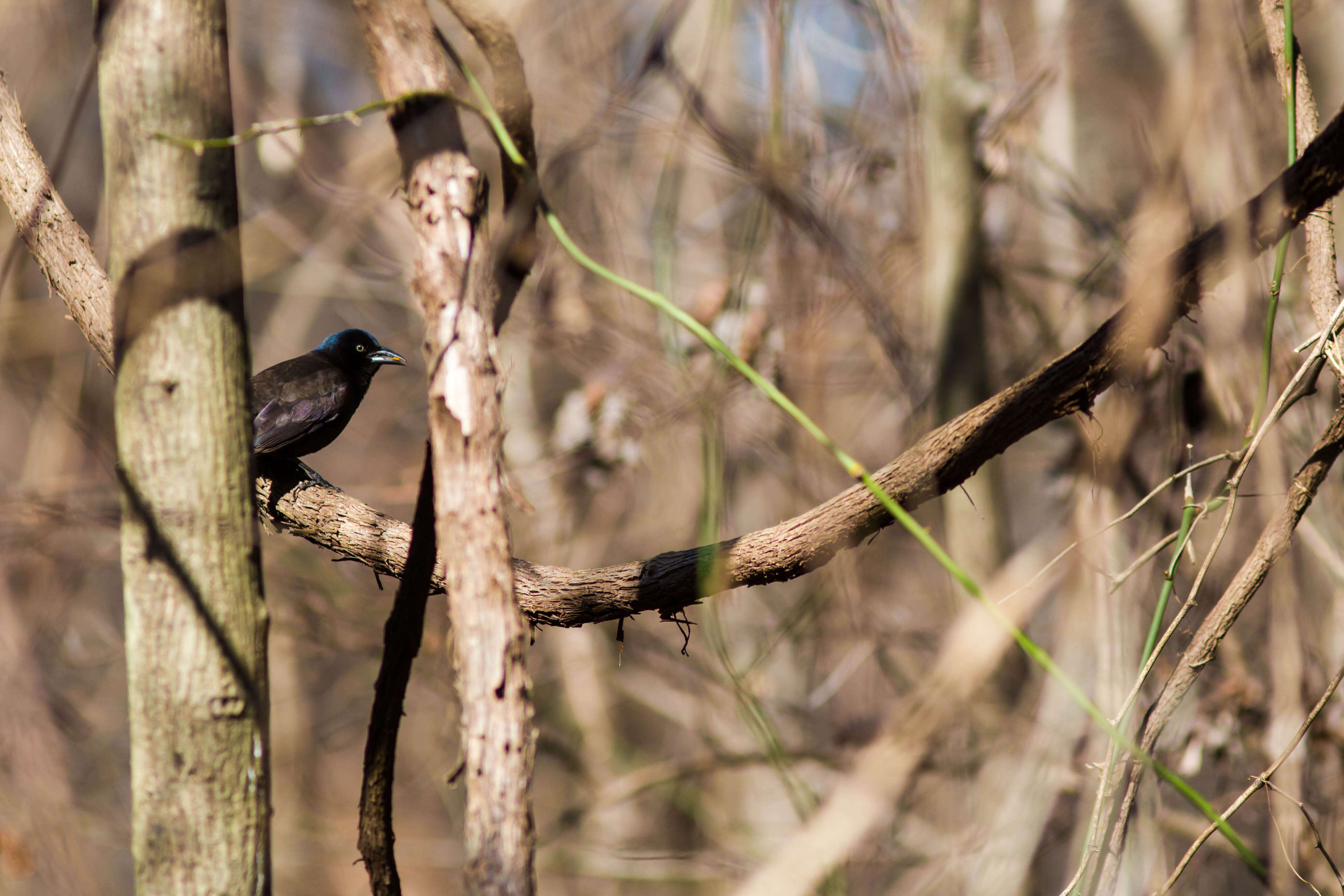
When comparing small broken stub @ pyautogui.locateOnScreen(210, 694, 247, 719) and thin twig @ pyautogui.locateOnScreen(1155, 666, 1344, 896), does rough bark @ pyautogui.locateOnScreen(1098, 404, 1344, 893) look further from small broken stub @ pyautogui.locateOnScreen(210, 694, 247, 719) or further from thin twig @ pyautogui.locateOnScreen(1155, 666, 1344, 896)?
small broken stub @ pyautogui.locateOnScreen(210, 694, 247, 719)

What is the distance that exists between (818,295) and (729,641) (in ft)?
11.8

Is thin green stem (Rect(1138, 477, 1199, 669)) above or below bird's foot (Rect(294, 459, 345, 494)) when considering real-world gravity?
below

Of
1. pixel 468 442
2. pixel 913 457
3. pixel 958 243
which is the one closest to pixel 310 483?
pixel 913 457

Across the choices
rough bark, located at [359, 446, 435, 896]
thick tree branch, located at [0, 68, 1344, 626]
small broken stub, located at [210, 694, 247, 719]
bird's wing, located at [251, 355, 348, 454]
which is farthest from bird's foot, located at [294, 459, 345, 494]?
small broken stub, located at [210, 694, 247, 719]

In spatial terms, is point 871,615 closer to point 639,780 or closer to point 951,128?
point 639,780

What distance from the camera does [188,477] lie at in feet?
4.37

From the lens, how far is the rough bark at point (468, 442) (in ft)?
3.88

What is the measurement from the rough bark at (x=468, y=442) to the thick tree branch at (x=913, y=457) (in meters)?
0.50

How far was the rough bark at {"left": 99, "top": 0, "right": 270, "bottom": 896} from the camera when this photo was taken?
4.28 ft

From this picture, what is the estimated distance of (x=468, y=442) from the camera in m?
1.21

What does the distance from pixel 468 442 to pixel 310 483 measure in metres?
2.55

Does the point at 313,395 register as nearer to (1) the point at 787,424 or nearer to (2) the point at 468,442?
(1) the point at 787,424

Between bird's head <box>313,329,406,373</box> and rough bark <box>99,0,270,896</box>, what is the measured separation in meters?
3.87

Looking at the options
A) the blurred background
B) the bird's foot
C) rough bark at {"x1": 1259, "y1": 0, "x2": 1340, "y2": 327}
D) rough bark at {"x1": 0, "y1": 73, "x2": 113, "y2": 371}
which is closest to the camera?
rough bark at {"x1": 1259, "y1": 0, "x2": 1340, "y2": 327}
